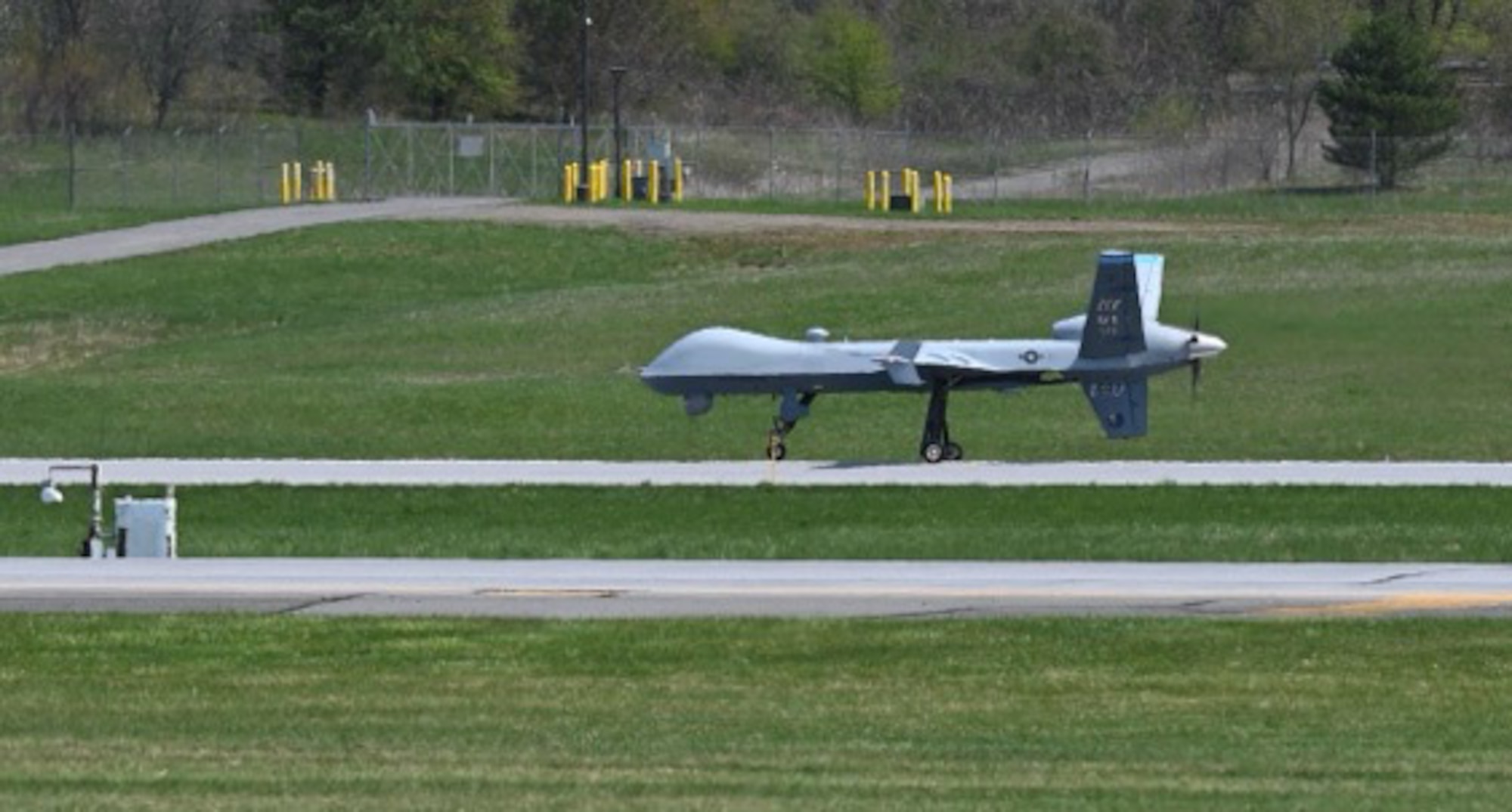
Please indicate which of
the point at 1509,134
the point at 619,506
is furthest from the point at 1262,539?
the point at 1509,134

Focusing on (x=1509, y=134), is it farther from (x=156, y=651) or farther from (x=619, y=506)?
(x=156, y=651)

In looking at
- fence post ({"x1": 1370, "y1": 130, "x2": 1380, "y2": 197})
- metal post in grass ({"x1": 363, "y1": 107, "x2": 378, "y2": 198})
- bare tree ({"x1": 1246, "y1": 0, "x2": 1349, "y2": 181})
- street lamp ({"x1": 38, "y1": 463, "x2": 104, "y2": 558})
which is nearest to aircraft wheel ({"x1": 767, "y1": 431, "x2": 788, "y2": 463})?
street lamp ({"x1": 38, "y1": 463, "x2": 104, "y2": 558})

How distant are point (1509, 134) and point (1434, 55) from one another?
24.5 feet

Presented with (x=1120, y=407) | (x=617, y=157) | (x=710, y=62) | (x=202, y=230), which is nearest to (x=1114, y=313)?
(x=1120, y=407)

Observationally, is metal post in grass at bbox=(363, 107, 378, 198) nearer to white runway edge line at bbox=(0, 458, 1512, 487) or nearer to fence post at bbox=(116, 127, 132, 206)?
fence post at bbox=(116, 127, 132, 206)

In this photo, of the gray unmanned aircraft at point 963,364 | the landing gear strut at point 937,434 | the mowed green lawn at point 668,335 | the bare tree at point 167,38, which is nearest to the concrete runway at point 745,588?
the gray unmanned aircraft at point 963,364

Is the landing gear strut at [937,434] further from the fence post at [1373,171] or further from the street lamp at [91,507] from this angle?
the fence post at [1373,171]

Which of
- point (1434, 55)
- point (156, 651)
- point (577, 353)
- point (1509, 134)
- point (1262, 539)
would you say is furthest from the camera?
point (1509, 134)

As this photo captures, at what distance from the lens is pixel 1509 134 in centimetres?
10225

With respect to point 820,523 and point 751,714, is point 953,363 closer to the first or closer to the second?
point 820,523

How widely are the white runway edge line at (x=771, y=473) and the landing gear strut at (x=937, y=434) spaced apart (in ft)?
0.80

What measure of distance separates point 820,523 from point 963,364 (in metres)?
5.48

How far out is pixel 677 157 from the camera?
3656 inches

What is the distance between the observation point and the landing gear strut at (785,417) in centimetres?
3903
